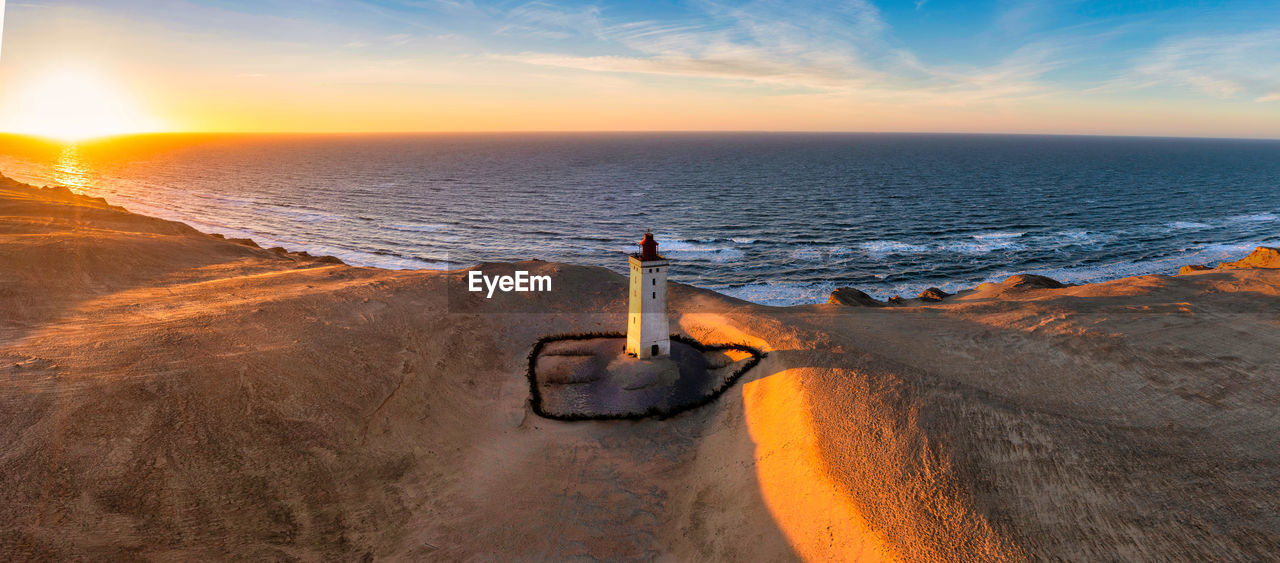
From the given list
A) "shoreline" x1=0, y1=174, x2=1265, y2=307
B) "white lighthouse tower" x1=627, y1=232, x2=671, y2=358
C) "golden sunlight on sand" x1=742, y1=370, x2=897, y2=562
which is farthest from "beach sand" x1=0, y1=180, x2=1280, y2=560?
"shoreline" x1=0, y1=174, x2=1265, y2=307

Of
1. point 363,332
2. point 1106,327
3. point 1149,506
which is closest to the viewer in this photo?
point 1149,506

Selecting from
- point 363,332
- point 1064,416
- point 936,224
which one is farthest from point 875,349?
point 936,224

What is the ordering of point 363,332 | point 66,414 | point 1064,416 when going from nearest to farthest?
point 66,414
point 1064,416
point 363,332

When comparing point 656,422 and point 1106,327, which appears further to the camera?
point 1106,327

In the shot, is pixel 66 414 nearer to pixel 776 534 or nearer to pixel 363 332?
pixel 363 332

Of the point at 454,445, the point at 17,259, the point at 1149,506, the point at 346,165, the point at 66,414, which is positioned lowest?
the point at 454,445

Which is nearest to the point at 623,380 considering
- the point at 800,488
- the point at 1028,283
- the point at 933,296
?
the point at 800,488

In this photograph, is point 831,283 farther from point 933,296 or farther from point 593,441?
point 593,441
